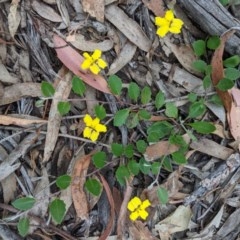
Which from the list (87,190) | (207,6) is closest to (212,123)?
(207,6)

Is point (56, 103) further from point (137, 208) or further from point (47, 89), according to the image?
point (137, 208)

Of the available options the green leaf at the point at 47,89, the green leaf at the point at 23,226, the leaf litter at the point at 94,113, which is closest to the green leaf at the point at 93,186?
the leaf litter at the point at 94,113

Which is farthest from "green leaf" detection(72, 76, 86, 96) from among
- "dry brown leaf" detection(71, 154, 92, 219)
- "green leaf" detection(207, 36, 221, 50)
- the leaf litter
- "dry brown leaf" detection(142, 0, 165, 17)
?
"green leaf" detection(207, 36, 221, 50)

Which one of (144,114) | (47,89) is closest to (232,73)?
(144,114)

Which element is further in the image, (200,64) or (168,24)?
(200,64)

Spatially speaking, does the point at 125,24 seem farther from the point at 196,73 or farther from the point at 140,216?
the point at 140,216

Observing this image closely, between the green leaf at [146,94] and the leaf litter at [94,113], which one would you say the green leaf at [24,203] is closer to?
the leaf litter at [94,113]

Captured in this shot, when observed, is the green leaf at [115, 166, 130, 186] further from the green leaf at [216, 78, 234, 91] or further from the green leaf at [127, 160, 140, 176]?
the green leaf at [216, 78, 234, 91]
